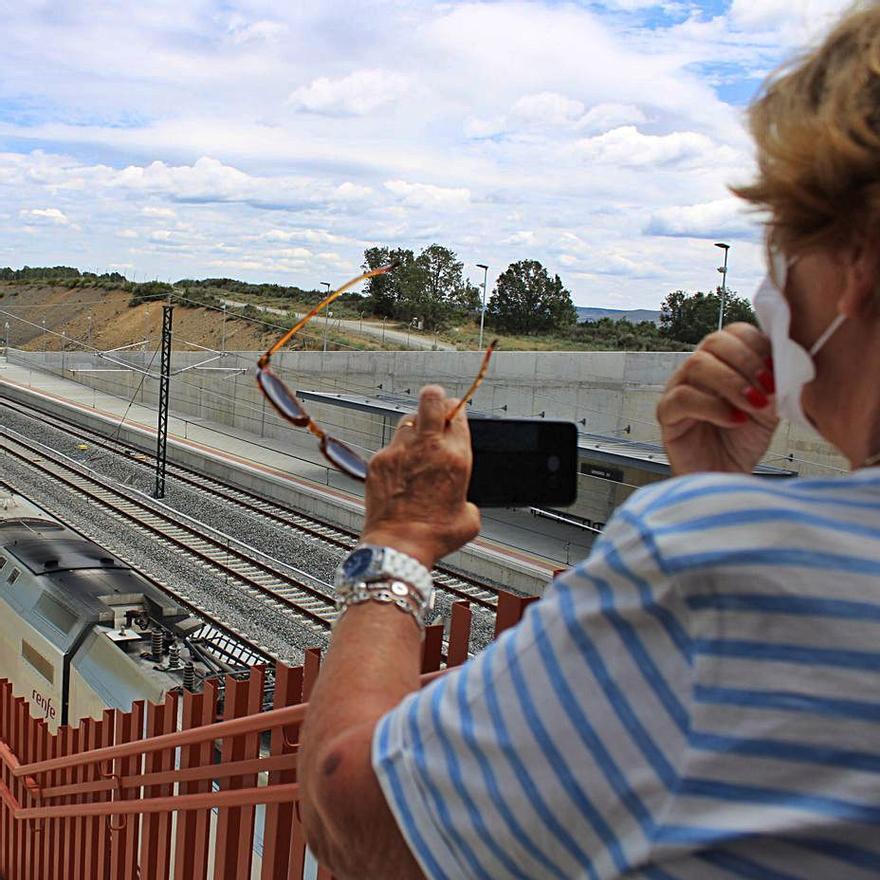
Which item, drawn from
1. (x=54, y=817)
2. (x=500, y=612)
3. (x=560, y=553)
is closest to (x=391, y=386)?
(x=560, y=553)

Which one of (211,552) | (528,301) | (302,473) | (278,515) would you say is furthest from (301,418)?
(528,301)

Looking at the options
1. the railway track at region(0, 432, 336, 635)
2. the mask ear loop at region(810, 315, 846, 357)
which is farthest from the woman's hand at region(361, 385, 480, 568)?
the railway track at region(0, 432, 336, 635)

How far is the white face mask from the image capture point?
45.6 inches

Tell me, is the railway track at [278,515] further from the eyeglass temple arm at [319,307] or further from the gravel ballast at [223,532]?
the eyeglass temple arm at [319,307]

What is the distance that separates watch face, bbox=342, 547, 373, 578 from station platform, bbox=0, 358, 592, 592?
391 inches

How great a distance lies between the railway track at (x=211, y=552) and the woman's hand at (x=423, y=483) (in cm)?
1300

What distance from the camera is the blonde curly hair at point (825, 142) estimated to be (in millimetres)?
1054

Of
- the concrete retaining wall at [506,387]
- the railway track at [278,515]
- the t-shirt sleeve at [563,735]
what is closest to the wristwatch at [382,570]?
the t-shirt sleeve at [563,735]

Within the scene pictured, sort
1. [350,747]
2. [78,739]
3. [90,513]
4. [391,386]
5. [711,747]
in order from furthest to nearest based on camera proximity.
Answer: [391,386] < [90,513] < [78,739] < [350,747] < [711,747]

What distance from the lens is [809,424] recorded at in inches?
49.9

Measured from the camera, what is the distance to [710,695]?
3.17 ft

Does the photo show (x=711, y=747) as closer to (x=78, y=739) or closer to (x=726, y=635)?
(x=726, y=635)

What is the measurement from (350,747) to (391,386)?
30.3 m

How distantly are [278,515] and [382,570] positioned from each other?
2072 centimetres
